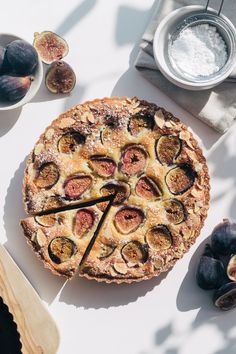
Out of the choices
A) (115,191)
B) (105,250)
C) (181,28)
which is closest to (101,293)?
(105,250)

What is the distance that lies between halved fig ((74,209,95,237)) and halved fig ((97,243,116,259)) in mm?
96

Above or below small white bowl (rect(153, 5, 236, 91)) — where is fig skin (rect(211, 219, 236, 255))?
below

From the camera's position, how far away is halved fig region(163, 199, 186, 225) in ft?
14.8

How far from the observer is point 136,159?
455 centimetres

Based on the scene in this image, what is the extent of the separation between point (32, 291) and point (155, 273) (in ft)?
1.70

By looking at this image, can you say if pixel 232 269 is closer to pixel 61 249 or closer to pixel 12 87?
pixel 61 249

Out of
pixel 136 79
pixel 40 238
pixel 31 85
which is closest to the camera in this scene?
pixel 40 238

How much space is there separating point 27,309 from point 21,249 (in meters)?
0.26

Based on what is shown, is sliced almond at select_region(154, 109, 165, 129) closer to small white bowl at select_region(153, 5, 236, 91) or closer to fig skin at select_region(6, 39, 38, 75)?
small white bowl at select_region(153, 5, 236, 91)

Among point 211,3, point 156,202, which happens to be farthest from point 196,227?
point 211,3

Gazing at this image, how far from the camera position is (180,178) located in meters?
4.54

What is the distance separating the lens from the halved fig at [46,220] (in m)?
4.53

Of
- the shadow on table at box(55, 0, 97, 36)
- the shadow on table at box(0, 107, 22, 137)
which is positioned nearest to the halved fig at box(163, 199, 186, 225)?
the shadow on table at box(0, 107, 22, 137)

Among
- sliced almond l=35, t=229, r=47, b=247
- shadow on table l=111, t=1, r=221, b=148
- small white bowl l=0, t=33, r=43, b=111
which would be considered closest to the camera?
sliced almond l=35, t=229, r=47, b=247
